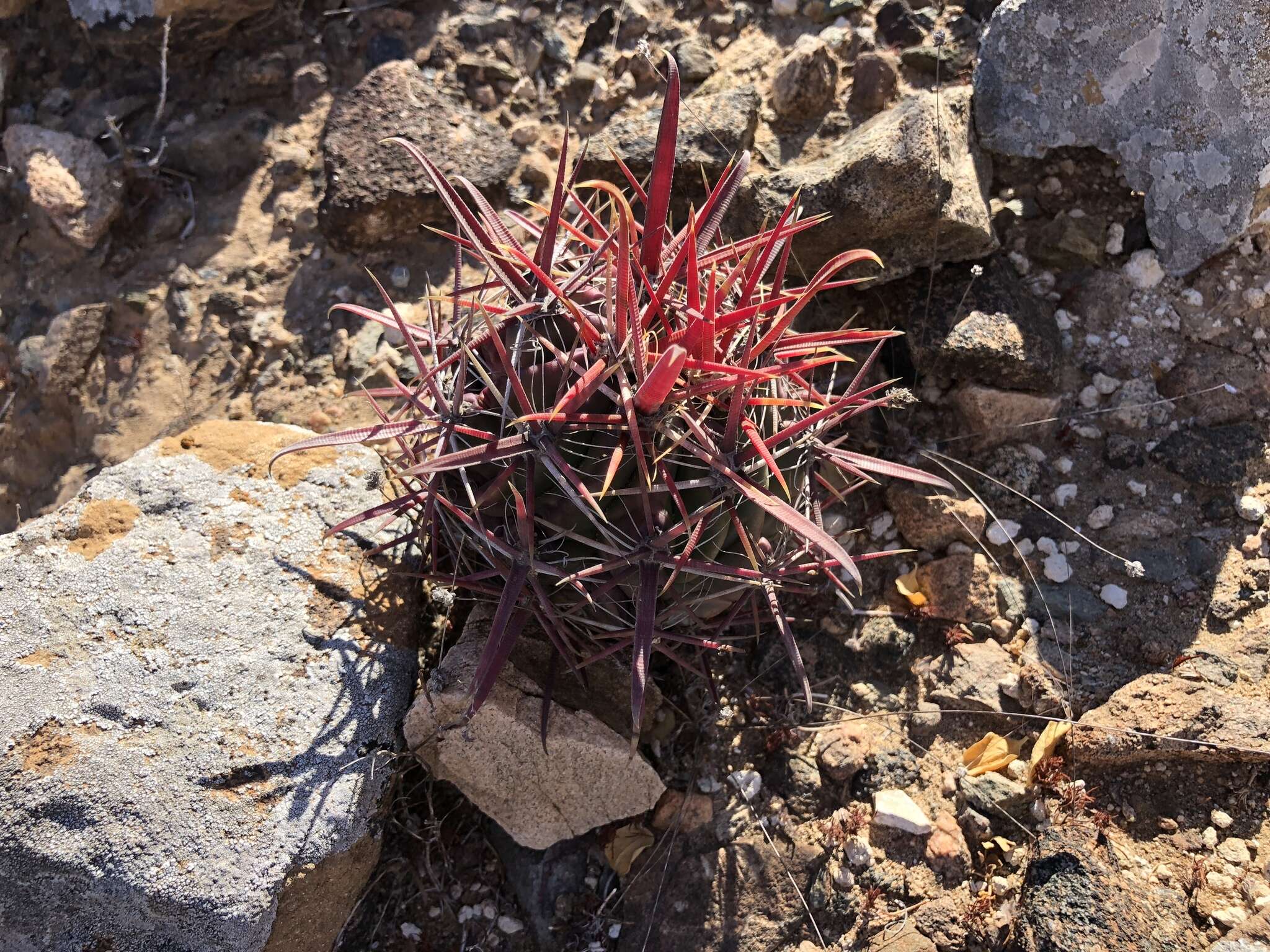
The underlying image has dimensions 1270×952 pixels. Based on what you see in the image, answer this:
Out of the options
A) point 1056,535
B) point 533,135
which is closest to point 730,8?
point 533,135

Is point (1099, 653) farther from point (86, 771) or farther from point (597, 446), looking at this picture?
point (86, 771)

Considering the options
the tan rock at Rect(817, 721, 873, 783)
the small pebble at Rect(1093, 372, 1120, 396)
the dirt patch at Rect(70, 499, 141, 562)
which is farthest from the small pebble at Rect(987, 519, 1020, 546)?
the dirt patch at Rect(70, 499, 141, 562)

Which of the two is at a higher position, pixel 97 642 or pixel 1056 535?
pixel 97 642

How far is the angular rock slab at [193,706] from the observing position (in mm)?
2361

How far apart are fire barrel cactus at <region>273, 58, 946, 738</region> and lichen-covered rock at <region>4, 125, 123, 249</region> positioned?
2188mm

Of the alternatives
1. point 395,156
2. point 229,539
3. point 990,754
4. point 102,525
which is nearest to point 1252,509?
point 990,754

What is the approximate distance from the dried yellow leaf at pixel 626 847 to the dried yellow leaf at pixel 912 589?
3.48 ft

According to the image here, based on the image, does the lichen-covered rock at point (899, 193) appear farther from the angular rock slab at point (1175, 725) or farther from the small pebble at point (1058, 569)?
the angular rock slab at point (1175, 725)

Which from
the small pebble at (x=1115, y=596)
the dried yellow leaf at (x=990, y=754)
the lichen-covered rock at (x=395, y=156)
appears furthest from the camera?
the lichen-covered rock at (x=395, y=156)

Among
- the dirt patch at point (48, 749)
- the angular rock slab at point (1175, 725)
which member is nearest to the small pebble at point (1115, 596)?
the angular rock slab at point (1175, 725)

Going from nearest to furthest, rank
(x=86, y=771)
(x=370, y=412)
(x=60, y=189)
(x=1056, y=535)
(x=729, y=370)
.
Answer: (x=729, y=370) < (x=86, y=771) < (x=1056, y=535) < (x=370, y=412) < (x=60, y=189)

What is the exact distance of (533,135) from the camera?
4074 millimetres

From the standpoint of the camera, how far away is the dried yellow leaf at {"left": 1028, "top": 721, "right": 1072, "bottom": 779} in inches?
106

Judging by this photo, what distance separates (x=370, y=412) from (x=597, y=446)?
185 centimetres
